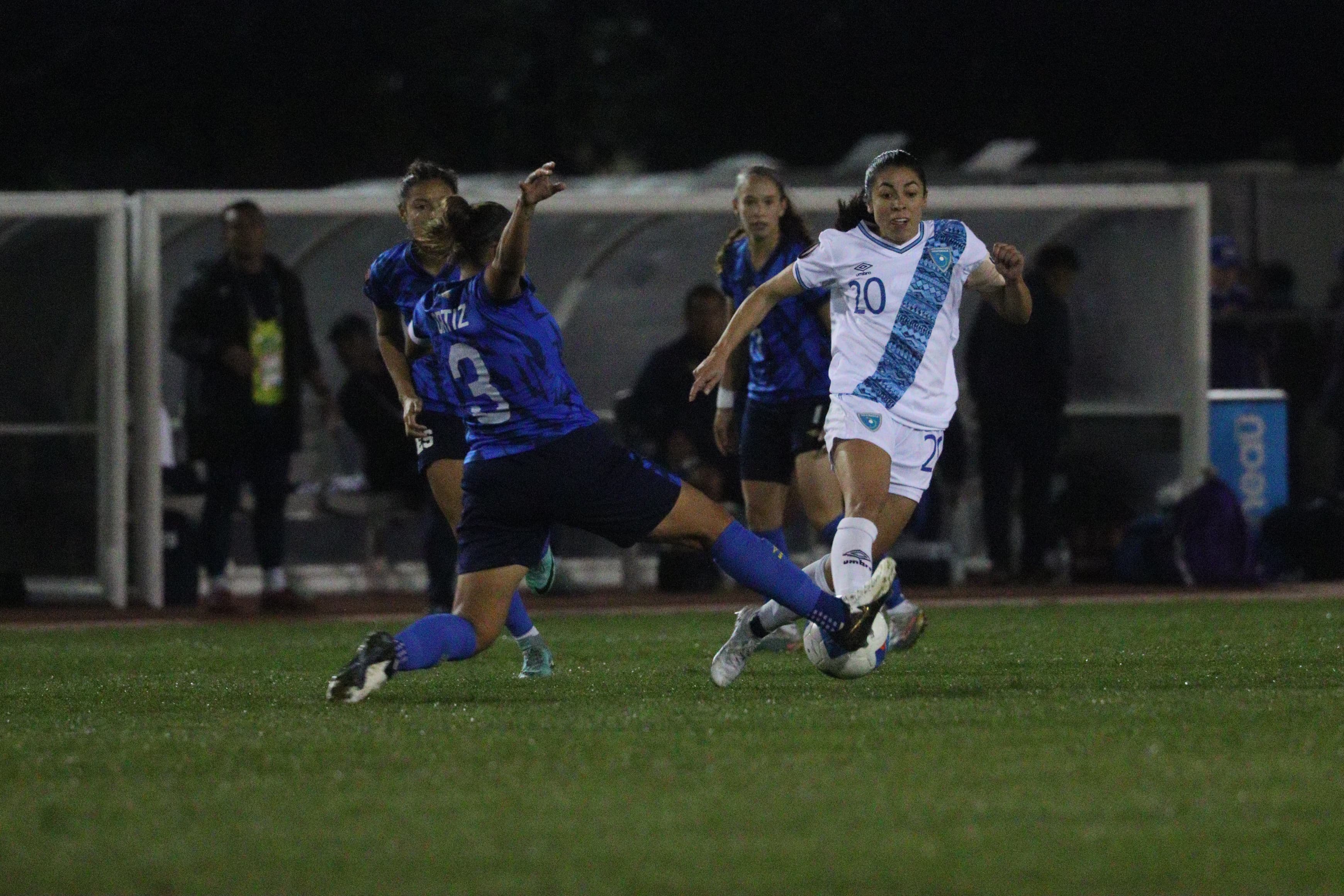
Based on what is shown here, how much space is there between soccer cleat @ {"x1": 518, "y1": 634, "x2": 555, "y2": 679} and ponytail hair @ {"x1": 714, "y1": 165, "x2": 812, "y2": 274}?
5.96 feet

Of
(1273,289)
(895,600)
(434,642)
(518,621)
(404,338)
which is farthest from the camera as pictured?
(1273,289)

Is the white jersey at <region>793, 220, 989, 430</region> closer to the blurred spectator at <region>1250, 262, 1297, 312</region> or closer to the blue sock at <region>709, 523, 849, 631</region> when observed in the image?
the blue sock at <region>709, 523, 849, 631</region>

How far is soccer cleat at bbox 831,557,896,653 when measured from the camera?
848 cm

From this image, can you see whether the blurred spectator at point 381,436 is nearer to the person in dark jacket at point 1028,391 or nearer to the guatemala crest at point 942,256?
the person in dark jacket at point 1028,391

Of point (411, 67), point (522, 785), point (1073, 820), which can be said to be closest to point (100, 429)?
point (522, 785)

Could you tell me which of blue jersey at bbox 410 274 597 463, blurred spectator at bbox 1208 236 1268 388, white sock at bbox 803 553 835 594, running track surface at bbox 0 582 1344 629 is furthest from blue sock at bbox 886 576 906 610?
blurred spectator at bbox 1208 236 1268 388

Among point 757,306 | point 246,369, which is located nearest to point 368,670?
point 757,306

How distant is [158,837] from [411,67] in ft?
77.9

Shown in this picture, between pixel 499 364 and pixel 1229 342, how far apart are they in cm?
1070

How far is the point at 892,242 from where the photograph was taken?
912 centimetres

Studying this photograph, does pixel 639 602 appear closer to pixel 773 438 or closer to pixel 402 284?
pixel 773 438

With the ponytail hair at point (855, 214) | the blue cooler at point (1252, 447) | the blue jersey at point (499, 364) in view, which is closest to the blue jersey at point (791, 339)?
the ponytail hair at point (855, 214)

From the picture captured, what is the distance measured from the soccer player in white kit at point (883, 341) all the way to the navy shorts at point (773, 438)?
1384mm

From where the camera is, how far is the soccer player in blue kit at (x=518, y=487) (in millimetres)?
8289
